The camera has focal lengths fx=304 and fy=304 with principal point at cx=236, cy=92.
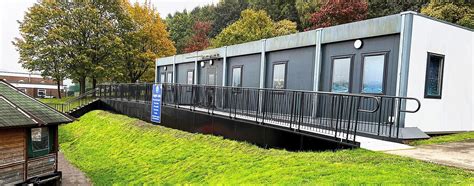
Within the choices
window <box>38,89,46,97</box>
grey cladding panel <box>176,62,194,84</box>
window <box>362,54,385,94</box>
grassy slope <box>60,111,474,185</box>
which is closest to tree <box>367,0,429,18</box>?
grey cladding panel <box>176,62,194,84</box>

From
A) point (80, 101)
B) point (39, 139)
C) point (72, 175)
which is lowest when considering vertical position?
point (72, 175)

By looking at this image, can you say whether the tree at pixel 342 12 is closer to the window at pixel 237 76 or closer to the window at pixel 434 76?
the window at pixel 237 76

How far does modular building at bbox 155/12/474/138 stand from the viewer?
6883mm

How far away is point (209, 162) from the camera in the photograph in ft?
24.0

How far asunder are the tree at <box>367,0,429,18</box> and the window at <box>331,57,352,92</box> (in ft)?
57.0

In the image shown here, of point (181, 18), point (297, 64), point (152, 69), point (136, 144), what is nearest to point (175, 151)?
point (136, 144)

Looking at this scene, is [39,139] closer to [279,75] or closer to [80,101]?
[279,75]

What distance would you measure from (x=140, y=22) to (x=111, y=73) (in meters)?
6.28

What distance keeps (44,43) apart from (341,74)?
24.6 meters

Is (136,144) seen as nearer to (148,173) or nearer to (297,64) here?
(148,173)

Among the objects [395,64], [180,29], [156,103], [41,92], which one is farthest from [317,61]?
[41,92]

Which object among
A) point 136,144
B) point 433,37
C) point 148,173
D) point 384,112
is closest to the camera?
point 384,112

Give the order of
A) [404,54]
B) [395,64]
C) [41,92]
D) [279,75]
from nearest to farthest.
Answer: [404,54]
[395,64]
[279,75]
[41,92]

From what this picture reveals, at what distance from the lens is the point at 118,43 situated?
25.6m
